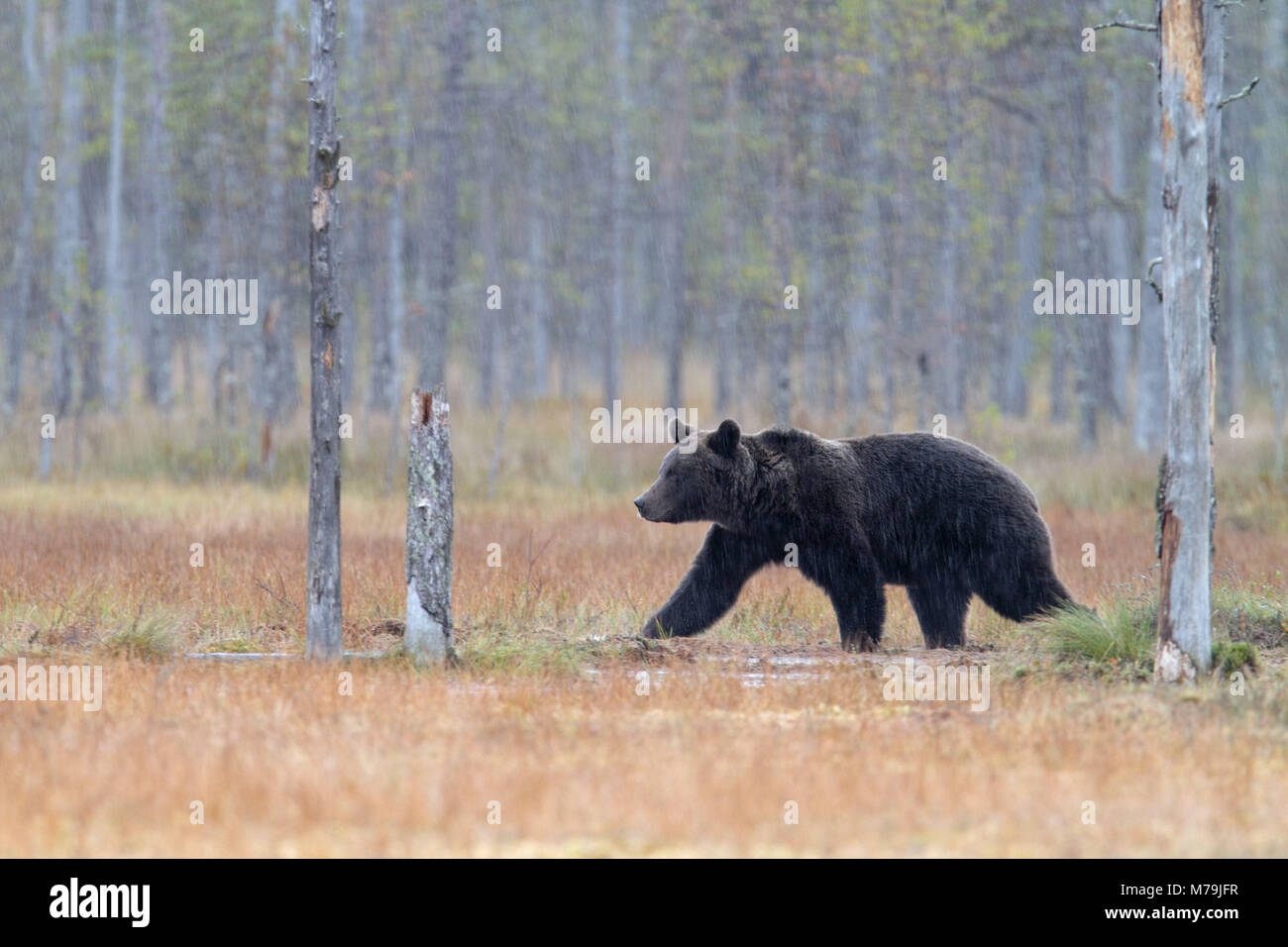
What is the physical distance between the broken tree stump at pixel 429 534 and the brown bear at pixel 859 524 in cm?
178

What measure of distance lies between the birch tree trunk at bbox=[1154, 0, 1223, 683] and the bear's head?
3256mm

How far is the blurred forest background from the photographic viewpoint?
2306 centimetres

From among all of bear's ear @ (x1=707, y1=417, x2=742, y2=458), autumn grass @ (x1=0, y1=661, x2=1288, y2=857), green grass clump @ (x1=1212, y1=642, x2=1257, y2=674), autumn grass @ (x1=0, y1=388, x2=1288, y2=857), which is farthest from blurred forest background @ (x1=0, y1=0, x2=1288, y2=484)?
autumn grass @ (x1=0, y1=661, x2=1288, y2=857)

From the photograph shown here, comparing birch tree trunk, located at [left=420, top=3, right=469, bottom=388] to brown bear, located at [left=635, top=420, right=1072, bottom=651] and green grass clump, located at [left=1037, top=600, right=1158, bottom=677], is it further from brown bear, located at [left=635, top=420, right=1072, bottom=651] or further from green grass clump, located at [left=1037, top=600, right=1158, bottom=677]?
green grass clump, located at [left=1037, top=600, right=1158, bottom=677]

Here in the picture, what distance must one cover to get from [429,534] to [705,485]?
2.45 metres

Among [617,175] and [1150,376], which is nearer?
[1150,376]

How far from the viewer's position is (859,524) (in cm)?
1082

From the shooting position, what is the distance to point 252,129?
2411cm

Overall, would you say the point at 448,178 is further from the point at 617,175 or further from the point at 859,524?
the point at 859,524

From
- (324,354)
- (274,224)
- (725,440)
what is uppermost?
(274,224)

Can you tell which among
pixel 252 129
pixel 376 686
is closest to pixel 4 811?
pixel 376 686

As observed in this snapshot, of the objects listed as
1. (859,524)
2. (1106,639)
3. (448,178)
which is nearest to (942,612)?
(859,524)

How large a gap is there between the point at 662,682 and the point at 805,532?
218 centimetres
